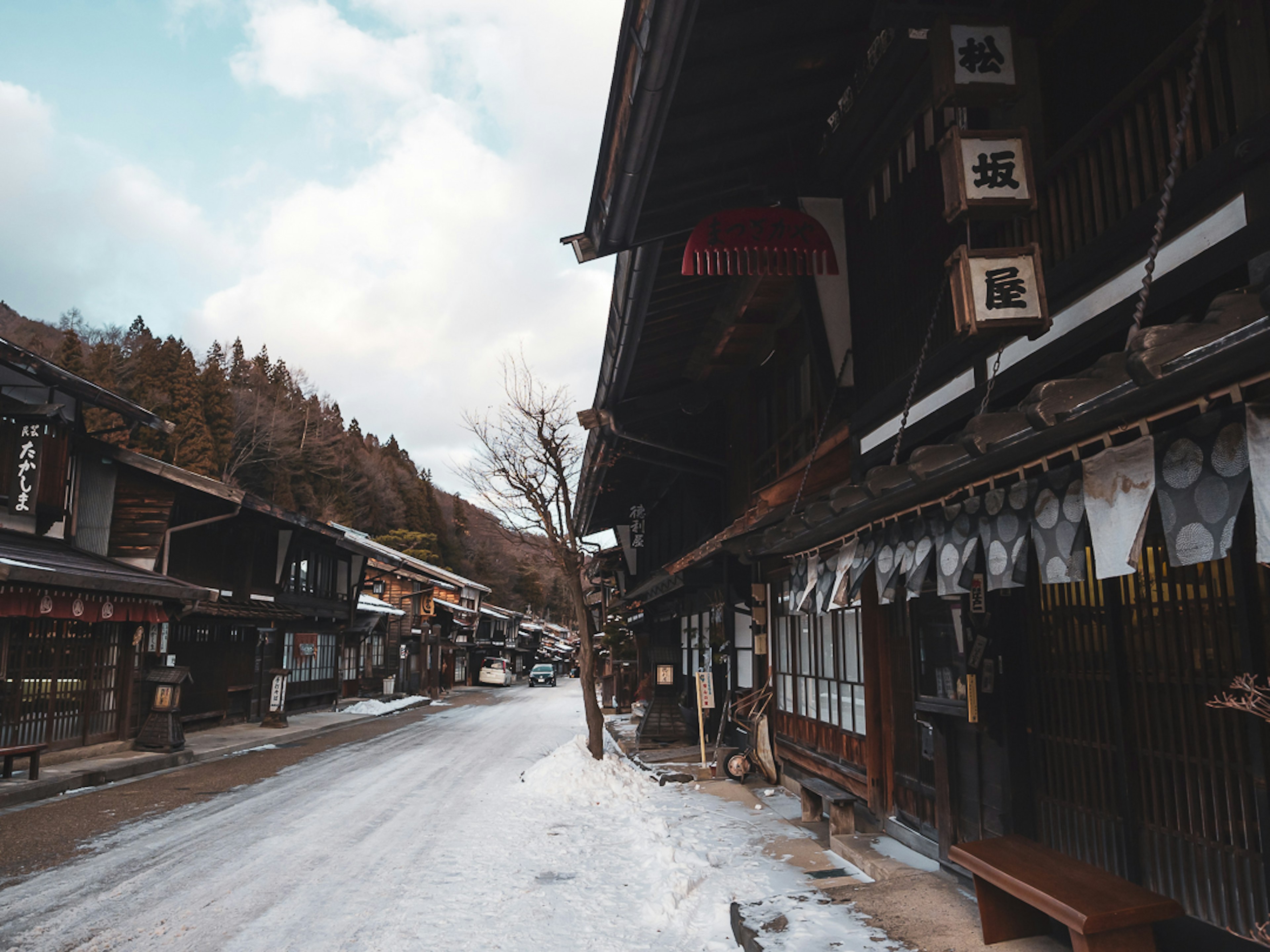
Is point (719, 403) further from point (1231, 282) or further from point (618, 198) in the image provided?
point (1231, 282)

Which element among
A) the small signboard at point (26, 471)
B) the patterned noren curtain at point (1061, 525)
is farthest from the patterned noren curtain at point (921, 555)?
the small signboard at point (26, 471)

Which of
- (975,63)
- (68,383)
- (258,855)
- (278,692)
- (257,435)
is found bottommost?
(258,855)

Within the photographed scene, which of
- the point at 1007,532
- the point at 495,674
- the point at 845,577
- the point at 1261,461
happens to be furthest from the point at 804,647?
the point at 495,674

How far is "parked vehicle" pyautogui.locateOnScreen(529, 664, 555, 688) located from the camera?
59750 mm

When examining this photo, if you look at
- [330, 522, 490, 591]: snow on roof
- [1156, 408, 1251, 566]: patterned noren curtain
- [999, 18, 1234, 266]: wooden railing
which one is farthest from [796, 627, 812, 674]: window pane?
[330, 522, 490, 591]: snow on roof

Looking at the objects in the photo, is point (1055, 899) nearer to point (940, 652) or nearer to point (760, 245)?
point (940, 652)

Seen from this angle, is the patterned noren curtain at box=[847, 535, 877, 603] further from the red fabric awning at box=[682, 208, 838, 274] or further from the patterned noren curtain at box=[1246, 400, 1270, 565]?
the patterned noren curtain at box=[1246, 400, 1270, 565]

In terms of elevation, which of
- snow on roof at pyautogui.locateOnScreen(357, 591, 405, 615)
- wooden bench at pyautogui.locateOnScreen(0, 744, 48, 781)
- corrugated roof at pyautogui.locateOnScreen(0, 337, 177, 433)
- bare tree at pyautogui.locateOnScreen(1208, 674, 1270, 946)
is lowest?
wooden bench at pyautogui.locateOnScreen(0, 744, 48, 781)

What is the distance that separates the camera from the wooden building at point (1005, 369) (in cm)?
396

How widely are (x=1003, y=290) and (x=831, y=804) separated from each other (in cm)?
571

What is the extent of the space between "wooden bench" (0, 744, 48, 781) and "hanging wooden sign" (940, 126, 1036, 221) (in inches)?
601

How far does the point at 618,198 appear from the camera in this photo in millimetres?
7246

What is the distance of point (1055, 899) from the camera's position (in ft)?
13.9

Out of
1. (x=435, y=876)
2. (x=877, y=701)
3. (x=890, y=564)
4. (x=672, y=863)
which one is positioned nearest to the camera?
(x=890, y=564)
